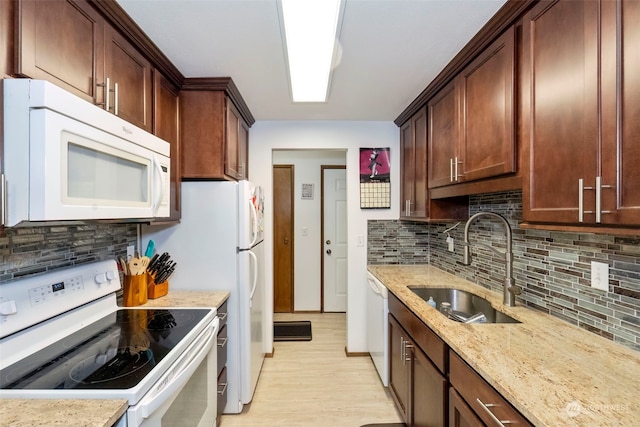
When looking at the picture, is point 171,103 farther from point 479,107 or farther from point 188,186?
point 479,107

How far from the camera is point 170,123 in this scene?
1966 mm

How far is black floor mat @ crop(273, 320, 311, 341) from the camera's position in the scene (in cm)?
339

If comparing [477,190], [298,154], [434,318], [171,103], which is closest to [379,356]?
[434,318]

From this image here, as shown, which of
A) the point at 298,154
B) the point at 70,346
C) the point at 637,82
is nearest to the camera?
the point at 637,82

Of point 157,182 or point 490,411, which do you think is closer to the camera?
point 490,411

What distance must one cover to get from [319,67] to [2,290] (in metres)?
1.85

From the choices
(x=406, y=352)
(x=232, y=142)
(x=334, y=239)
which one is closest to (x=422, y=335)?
(x=406, y=352)

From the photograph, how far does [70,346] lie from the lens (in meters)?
1.23

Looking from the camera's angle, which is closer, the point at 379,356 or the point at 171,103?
the point at 171,103

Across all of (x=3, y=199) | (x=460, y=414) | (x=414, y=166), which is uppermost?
(x=414, y=166)

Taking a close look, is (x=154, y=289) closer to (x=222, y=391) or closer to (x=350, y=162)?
(x=222, y=391)

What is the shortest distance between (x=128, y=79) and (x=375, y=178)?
2143mm

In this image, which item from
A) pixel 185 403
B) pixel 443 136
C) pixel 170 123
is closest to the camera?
pixel 185 403

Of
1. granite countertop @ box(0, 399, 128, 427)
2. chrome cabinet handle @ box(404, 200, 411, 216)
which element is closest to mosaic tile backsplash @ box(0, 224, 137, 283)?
granite countertop @ box(0, 399, 128, 427)
